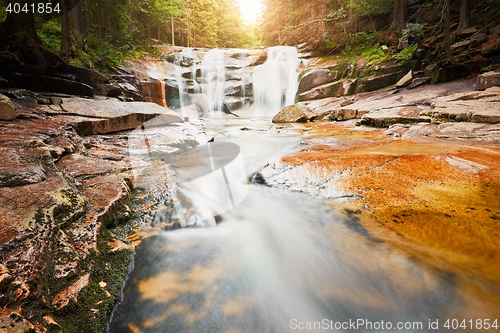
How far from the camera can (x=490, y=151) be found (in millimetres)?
3805

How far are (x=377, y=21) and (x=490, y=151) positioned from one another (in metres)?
18.8

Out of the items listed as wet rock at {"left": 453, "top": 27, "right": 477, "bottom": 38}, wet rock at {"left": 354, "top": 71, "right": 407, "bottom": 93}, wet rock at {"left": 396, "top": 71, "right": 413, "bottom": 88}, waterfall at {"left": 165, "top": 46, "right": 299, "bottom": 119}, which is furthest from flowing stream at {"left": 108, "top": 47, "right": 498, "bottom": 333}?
wet rock at {"left": 453, "top": 27, "right": 477, "bottom": 38}

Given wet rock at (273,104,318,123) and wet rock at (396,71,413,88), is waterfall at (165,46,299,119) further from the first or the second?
wet rock at (396,71,413,88)

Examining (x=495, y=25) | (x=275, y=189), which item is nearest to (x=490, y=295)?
(x=275, y=189)

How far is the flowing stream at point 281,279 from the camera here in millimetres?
1599

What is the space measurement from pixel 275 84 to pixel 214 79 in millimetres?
4693

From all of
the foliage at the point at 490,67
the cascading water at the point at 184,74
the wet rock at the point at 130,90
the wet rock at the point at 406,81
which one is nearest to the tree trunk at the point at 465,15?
the foliage at the point at 490,67

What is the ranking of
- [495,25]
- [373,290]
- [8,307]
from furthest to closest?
[495,25] → [373,290] → [8,307]

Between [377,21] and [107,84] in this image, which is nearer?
[107,84]

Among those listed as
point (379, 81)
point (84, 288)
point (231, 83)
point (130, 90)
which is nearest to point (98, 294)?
point (84, 288)

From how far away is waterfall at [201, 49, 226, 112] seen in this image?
1655 centimetres

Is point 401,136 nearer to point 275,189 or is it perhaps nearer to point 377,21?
point 275,189

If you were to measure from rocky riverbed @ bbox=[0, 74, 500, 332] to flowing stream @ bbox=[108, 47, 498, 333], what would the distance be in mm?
158

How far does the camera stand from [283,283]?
1.97 meters
